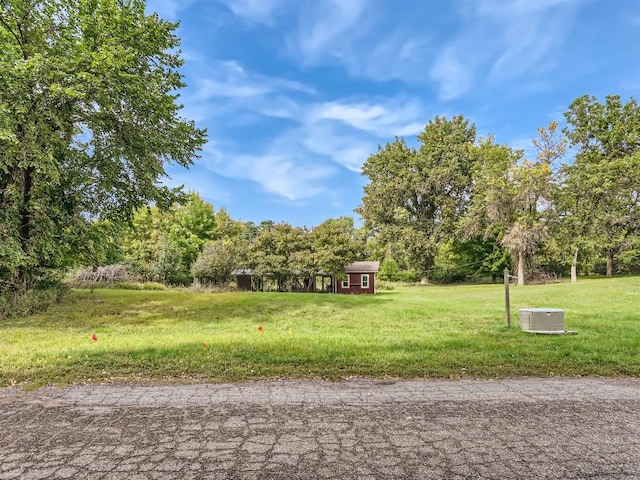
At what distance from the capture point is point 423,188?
4172 cm

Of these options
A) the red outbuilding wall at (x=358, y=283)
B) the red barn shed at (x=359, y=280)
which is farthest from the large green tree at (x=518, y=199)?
the red outbuilding wall at (x=358, y=283)

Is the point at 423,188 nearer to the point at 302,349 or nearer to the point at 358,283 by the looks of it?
the point at 358,283

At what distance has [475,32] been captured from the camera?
32.6 feet

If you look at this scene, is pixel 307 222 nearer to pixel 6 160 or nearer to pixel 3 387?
pixel 6 160

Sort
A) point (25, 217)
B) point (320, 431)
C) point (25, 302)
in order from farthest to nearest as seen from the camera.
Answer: point (25, 217)
point (25, 302)
point (320, 431)

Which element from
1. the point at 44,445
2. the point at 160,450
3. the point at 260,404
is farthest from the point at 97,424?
the point at 260,404

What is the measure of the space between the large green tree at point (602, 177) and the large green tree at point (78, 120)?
105ft

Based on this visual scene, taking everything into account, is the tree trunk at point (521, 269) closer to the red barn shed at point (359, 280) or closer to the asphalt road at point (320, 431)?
the red barn shed at point (359, 280)

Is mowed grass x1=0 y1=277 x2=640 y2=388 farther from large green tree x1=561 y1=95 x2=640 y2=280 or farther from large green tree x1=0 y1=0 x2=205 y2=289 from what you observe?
large green tree x1=561 y1=95 x2=640 y2=280

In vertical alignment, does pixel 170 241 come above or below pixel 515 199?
below

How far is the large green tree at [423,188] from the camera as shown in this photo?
41.0 metres

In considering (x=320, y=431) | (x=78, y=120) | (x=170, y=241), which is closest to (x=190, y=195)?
(x=78, y=120)

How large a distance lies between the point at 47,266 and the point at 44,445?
13901 millimetres

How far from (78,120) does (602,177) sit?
3586 centimetres
